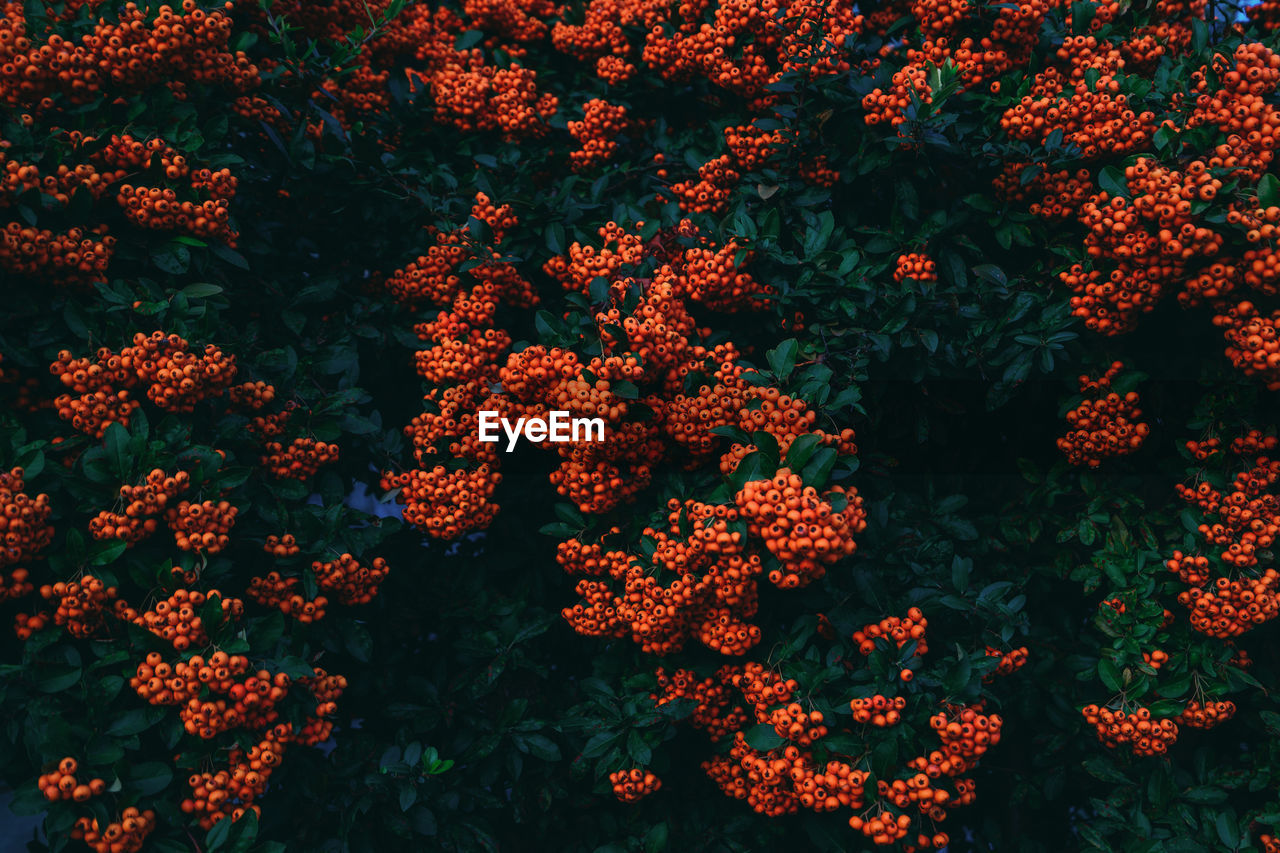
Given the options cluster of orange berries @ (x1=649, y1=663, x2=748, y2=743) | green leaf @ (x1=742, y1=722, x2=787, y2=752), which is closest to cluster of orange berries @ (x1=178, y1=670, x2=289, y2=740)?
cluster of orange berries @ (x1=649, y1=663, x2=748, y2=743)

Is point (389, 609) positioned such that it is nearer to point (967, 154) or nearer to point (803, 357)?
point (803, 357)

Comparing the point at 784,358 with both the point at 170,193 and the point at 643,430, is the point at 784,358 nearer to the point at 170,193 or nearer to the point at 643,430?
the point at 643,430

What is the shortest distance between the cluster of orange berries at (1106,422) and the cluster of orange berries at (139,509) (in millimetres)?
3706

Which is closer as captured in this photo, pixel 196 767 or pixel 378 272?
pixel 196 767

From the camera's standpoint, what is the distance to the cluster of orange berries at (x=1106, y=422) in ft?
10.6

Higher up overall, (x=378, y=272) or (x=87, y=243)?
(x=87, y=243)

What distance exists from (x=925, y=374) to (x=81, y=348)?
11.8 feet

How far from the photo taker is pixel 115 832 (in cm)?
256

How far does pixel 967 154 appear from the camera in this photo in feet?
11.3

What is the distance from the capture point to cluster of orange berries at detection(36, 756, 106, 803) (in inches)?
98.8

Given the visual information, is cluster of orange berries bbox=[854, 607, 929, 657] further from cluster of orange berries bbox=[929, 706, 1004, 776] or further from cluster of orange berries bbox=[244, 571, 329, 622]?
cluster of orange berries bbox=[244, 571, 329, 622]

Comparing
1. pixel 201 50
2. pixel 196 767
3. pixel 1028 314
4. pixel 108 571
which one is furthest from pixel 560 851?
pixel 201 50

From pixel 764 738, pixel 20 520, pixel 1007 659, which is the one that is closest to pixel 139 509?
pixel 20 520

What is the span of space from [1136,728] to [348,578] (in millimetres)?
3281
